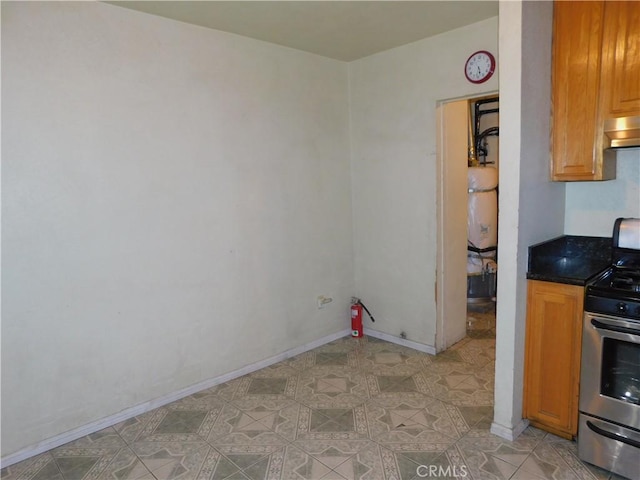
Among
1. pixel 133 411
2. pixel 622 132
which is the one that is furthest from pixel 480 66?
pixel 133 411

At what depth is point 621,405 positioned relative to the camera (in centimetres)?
206

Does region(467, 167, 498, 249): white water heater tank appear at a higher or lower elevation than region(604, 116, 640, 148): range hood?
lower

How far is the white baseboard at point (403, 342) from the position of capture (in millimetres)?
3645

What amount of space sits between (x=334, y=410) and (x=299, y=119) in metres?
2.29

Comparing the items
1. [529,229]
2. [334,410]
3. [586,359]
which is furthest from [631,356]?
[334,410]

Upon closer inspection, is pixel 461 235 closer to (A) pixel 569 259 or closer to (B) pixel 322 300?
(A) pixel 569 259

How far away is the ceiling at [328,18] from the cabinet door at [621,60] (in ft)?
2.33

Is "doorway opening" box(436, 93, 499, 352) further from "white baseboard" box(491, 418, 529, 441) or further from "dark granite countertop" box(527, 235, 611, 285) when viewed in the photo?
"white baseboard" box(491, 418, 529, 441)

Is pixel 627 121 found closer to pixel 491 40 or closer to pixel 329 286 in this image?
pixel 491 40

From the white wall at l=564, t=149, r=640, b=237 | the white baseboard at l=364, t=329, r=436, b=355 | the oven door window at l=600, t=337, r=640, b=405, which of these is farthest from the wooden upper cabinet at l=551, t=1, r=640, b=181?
the white baseboard at l=364, t=329, r=436, b=355

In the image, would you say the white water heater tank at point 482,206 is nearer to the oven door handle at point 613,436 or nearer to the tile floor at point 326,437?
the tile floor at point 326,437

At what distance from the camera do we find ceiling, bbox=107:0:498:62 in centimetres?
260

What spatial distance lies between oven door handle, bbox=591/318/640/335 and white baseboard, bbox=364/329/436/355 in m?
1.64

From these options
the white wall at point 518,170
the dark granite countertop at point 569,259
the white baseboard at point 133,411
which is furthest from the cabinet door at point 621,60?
the white baseboard at point 133,411
